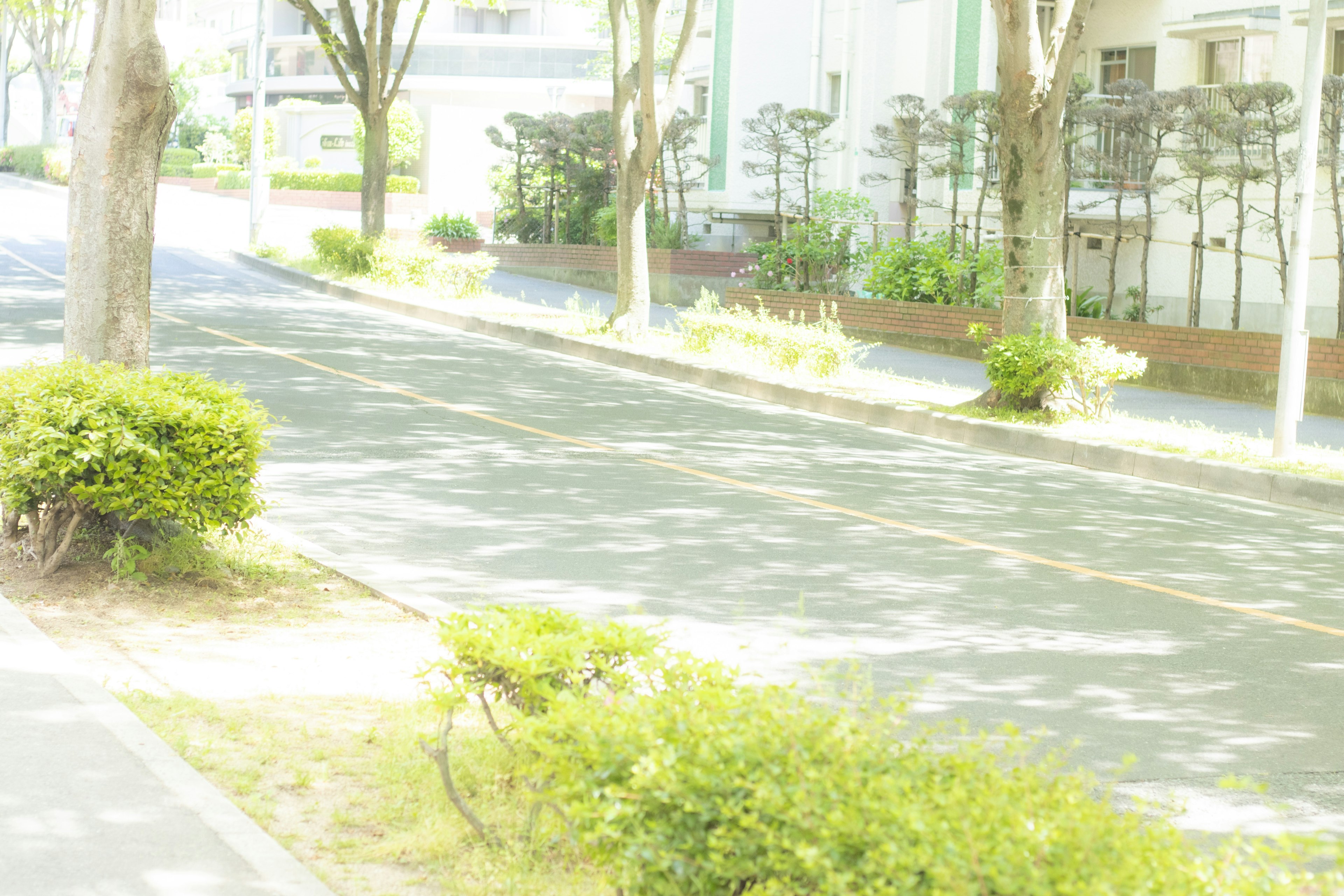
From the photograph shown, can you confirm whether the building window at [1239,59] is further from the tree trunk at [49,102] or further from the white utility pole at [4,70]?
the tree trunk at [49,102]

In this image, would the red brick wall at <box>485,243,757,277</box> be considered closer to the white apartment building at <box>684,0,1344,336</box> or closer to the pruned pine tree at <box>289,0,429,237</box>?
the white apartment building at <box>684,0,1344,336</box>

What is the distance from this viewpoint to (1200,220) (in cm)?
2114

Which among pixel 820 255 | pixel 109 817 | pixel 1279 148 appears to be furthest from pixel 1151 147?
pixel 109 817

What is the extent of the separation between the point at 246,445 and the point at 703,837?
481 centimetres

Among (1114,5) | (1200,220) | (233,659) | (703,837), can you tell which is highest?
(1114,5)

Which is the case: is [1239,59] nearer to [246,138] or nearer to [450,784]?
[450,784]

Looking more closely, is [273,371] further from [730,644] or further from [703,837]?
[703,837]

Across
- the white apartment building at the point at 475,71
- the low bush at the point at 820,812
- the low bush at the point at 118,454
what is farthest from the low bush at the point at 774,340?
the white apartment building at the point at 475,71

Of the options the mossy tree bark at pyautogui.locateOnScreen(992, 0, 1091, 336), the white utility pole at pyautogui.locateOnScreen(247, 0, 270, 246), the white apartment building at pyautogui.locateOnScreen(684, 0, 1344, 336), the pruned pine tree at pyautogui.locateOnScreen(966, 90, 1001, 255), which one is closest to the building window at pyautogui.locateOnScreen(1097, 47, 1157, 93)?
the white apartment building at pyautogui.locateOnScreen(684, 0, 1344, 336)

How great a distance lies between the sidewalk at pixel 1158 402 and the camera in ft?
52.5

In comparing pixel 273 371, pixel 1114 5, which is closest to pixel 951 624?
pixel 273 371

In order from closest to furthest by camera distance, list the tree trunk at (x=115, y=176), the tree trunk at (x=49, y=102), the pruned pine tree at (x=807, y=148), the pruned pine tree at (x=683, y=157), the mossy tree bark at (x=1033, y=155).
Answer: the tree trunk at (x=115, y=176) → the mossy tree bark at (x=1033, y=155) → the pruned pine tree at (x=807, y=148) → the pruned pine tree at (x=683, y=157) → the tree trunk at (x=49, y=102)

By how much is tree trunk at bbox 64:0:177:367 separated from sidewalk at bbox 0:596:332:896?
325 cm

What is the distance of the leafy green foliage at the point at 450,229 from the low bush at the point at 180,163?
3527 cm
